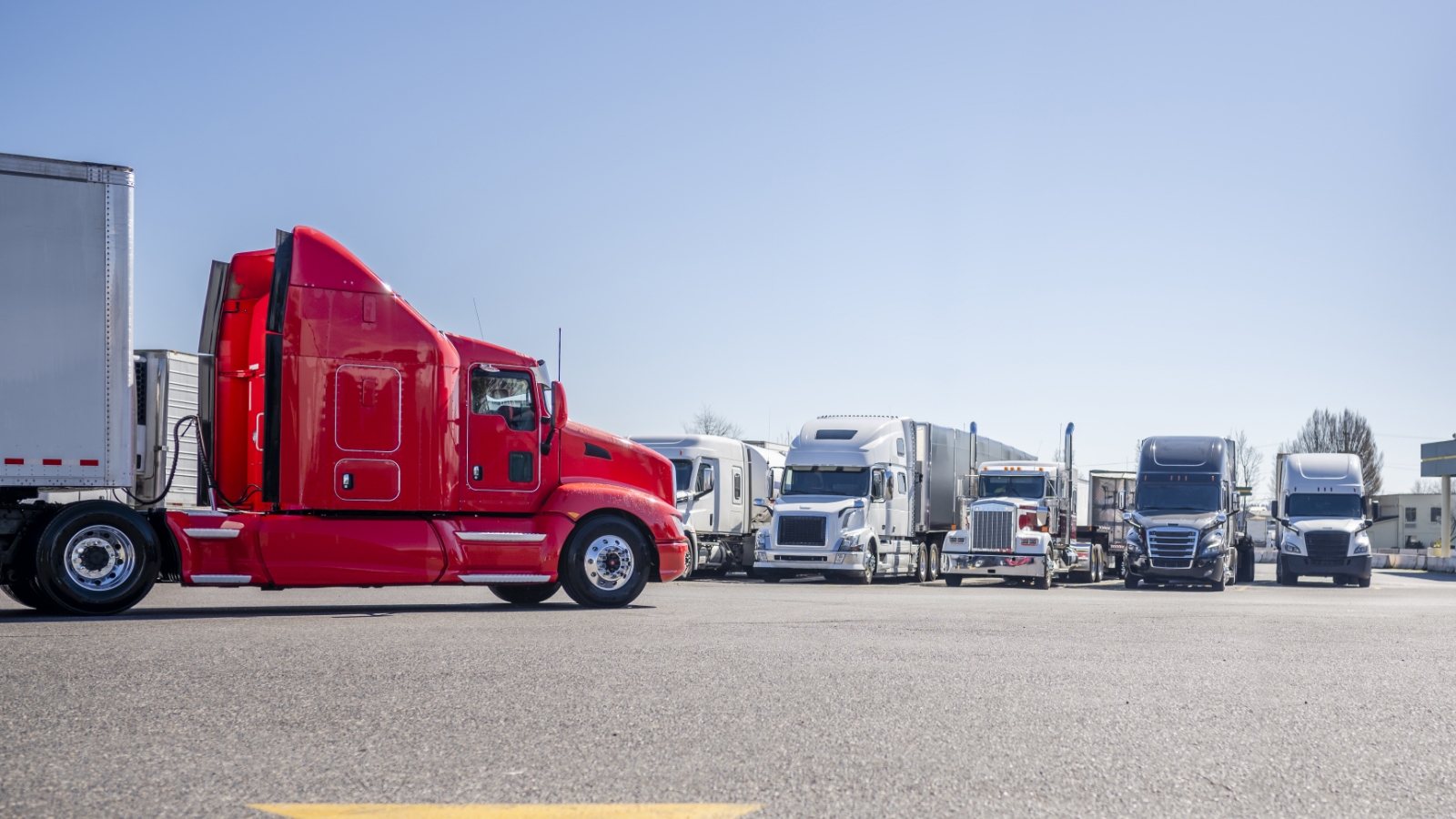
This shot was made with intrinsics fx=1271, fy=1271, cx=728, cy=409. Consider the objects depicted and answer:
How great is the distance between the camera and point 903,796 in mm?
4805

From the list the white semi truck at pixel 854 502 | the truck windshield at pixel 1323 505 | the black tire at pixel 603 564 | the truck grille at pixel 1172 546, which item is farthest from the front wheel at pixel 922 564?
the black tire at pixel 603 564

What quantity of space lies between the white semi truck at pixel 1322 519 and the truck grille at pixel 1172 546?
690 cm

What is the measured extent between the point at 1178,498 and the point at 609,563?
17430 mm

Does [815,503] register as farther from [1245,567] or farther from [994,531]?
[1245,567]

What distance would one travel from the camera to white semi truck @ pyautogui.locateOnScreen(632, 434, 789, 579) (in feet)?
89.1

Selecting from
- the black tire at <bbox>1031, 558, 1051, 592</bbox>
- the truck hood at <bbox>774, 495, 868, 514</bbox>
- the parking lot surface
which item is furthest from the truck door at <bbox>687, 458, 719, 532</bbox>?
the parking lot surface

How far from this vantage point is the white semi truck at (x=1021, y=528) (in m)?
26.4

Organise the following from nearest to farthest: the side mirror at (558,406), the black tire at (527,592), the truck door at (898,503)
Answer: the side mirror at (558,406), the black tire at (527,592), the truck door at (898,503)

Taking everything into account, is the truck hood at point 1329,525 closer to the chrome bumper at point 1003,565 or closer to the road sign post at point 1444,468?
the chrome bumper at point 1003,565

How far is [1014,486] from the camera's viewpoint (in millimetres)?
28328

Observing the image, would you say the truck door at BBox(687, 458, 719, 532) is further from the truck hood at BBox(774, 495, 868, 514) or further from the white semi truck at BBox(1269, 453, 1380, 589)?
the white semi truck at BBox(1269, 453, 1380, 589)

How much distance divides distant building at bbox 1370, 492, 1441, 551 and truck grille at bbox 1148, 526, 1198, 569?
2196 inches

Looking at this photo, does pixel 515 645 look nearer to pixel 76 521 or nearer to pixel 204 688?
pixel 204 688

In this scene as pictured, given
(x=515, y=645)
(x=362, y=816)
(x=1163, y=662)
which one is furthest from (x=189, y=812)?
(x=1163, y=662)
